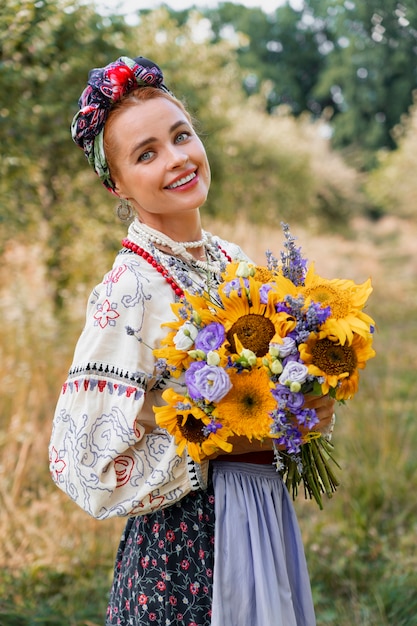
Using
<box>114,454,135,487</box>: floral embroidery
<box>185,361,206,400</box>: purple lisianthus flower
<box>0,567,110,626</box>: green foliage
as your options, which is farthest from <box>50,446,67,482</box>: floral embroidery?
<box>0,567,110,626</box>: green foliage

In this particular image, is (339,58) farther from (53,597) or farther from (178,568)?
(178,568)

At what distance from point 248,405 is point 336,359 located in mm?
223

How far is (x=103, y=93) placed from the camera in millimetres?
1863

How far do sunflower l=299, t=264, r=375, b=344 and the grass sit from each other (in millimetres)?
1871

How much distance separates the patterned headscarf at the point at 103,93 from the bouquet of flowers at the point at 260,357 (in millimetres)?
567

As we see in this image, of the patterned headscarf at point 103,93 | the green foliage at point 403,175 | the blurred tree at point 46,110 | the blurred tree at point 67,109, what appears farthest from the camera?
the green foliage at point 403,175

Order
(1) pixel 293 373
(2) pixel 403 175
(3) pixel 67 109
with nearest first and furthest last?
(1) pixel 293 373
(3) pixel 67 109
(2) pixel 403 175

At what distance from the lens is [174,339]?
164 cm

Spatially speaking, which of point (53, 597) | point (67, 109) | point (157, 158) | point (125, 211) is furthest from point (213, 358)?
point (67, 109)

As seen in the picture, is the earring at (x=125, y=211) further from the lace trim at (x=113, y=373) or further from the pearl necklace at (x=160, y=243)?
the lace trim at (x=113, y=373)

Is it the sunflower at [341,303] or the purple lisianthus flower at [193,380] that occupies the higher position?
the sunflower at [341,303]

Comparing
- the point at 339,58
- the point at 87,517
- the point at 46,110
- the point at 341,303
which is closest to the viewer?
the point at 341,303

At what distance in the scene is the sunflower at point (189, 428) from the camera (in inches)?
63.3

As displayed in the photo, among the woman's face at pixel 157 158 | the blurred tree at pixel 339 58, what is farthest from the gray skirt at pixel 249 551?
the blurred tree at pixel 339 58
